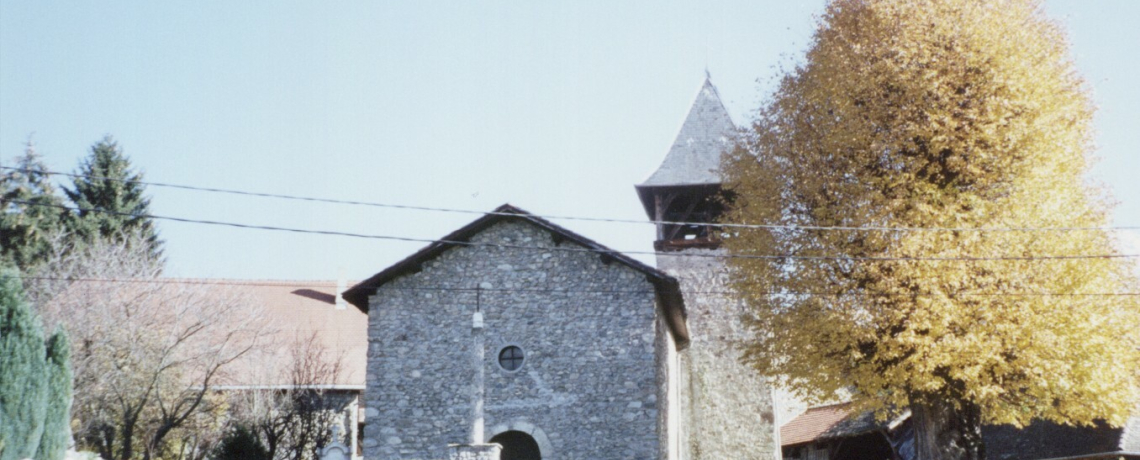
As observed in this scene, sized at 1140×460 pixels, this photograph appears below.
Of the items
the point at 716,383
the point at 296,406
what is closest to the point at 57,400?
the point at 296,406

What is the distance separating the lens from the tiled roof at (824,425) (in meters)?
25.4

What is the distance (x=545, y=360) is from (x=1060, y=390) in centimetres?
768

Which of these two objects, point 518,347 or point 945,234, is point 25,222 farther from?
point 945,234

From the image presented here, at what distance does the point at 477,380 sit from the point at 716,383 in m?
8.71

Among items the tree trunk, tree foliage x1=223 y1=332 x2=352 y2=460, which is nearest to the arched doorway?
tree foliage x1=223 y1=332 x2=352 y2=460

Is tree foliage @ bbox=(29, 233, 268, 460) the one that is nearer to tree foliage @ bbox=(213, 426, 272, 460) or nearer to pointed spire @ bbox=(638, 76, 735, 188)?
tree foliage @ bbox=(213, 426, 272, 460)

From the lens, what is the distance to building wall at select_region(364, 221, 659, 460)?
1464 centimetres

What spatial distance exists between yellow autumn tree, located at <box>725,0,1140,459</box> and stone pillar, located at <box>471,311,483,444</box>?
14.6ft

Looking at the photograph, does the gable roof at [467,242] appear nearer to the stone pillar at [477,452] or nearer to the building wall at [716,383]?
the stone pillar at [477,452]

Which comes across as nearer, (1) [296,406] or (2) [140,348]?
(2) [140,348]

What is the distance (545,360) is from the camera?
49.5 ft

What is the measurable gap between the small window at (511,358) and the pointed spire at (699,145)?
850 centimetres

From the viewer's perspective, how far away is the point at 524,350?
599 inches

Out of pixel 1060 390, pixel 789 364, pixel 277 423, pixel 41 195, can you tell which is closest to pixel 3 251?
pixel 41 195
